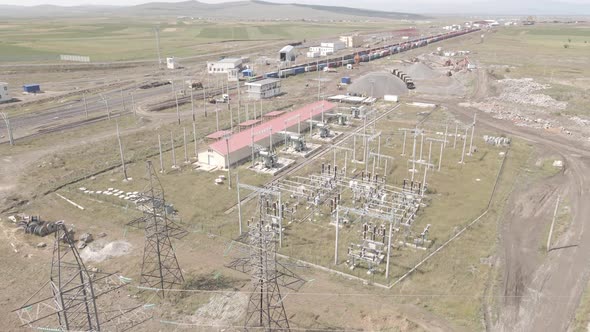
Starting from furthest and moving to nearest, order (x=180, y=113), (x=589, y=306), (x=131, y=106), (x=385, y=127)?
(x=131, y=106)
(x=180, y=113)
(x=385, y=127)
(x=589, y=306)

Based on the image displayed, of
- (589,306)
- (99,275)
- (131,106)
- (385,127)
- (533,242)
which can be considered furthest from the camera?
(131,106)

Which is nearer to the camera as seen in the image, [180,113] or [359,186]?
[359,186]

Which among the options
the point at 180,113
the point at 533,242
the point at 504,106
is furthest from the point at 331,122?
the point at 533,242

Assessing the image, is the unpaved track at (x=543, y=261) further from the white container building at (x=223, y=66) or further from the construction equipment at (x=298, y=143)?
the white container building at (x=223, y=66)

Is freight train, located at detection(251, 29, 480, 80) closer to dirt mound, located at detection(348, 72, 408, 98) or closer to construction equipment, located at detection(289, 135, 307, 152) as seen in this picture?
dirt mound, located at detection(348, 72, 408, 98)

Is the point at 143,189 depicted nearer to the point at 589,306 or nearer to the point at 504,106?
the point at 589,306

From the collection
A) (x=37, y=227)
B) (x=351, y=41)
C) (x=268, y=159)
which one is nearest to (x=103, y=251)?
(x=37, y=227)
